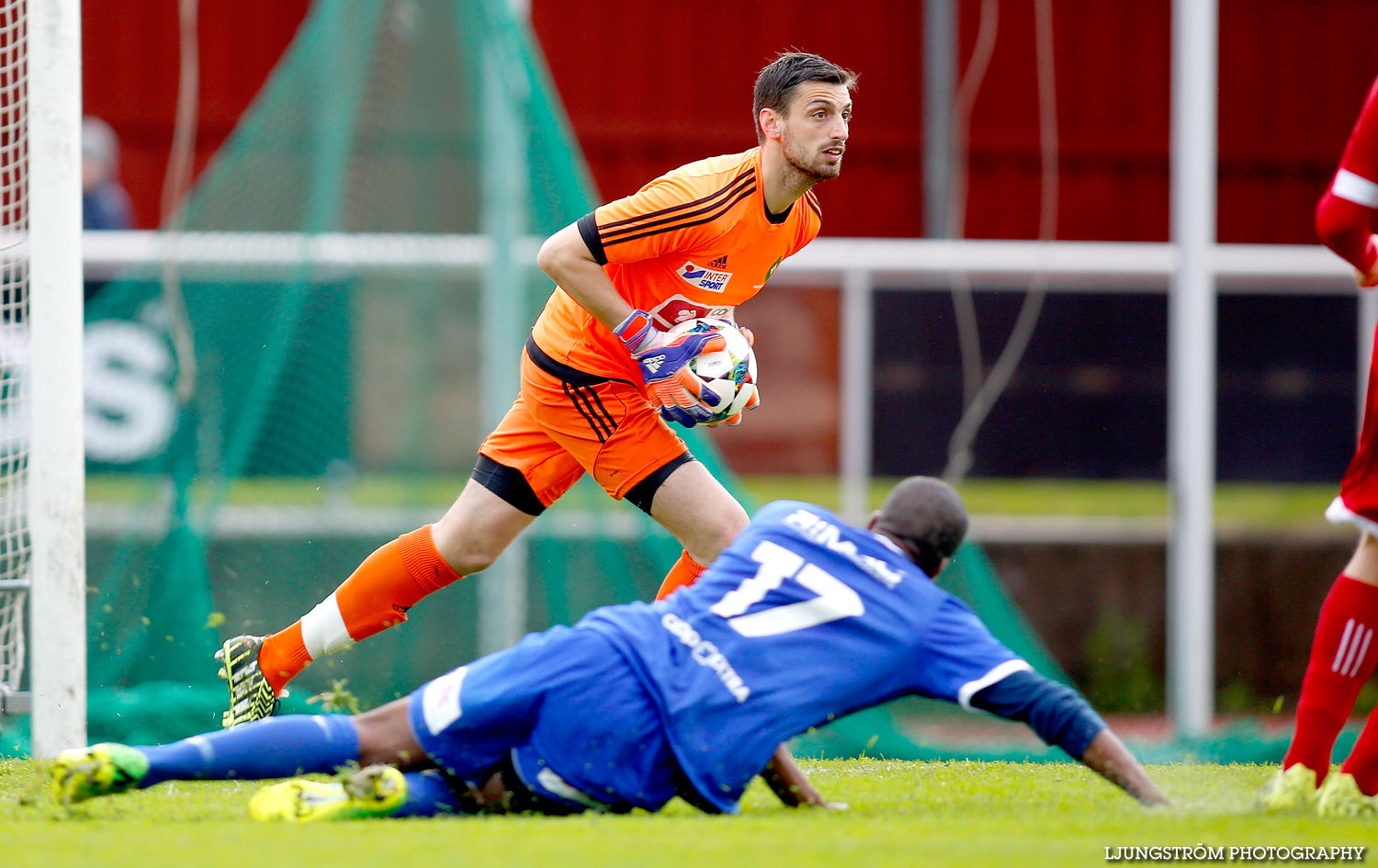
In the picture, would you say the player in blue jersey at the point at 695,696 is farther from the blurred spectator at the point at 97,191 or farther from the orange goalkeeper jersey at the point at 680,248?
the blurred spectator at the point at 97,191

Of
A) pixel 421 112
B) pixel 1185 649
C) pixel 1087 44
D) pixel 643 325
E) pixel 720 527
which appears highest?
pixel 1087 44

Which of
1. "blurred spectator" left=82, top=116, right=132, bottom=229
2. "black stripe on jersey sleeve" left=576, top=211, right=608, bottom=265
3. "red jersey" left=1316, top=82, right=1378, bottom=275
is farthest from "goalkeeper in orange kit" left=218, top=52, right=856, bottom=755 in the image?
"blurred spectator" left=82, top=116, right=132, bottom=229

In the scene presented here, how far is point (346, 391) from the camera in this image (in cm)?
621

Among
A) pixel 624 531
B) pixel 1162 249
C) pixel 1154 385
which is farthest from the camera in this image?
pixel 1154 385

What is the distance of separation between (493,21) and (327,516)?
80.1 inches

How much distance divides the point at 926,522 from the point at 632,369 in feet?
4.15

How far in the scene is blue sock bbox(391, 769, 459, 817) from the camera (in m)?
3.43

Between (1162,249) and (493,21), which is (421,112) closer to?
(493,21)

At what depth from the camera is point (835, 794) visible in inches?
160

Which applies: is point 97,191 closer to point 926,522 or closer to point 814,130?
point 814,130

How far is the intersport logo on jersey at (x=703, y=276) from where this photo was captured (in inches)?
171

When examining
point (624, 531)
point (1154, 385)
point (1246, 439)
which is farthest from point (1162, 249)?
point (624, 531)

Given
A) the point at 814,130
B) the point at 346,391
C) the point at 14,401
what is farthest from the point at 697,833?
the point at 346,391

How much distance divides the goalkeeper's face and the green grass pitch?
65.3 inches
